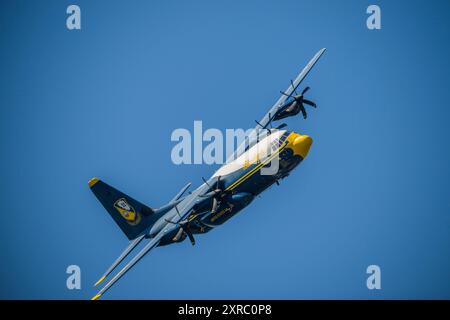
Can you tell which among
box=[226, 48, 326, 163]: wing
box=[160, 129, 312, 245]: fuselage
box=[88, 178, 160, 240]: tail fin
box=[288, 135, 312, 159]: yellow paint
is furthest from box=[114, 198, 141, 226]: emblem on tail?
box=[288, 135, 312, 159]: yellow paint

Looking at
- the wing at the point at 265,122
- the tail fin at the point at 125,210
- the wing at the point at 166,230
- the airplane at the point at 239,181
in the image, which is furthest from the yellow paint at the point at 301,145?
the tail fin at the point at 125,210

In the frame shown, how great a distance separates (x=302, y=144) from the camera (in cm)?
5156

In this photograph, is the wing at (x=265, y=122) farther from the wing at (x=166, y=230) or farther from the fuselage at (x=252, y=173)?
the wing at (x=166, y=230)

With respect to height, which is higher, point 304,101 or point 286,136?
point 304,101

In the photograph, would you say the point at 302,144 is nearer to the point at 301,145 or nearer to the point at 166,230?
the point at 301,145

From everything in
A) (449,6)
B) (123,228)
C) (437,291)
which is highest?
(449,6)

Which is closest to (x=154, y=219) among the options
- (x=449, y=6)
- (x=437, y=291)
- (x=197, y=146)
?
(x=197, y=146)

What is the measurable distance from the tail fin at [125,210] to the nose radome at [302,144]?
55.1 feet

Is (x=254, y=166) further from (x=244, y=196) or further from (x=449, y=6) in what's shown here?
(x=449, y=6)

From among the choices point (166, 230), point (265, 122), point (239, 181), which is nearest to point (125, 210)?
point (166, 230)

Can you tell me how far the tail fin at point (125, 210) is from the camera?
61.1 meters
